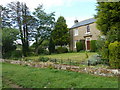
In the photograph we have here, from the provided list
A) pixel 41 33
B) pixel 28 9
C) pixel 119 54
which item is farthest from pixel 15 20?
pixel 119 54

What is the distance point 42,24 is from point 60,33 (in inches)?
146

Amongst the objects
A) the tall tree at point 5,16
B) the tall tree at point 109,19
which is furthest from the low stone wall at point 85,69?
the tall tree at point 5,16

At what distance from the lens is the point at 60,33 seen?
25.7 metres

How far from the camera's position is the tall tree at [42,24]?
83.7ft

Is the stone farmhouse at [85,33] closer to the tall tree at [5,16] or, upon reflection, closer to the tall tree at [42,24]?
the tall tree at [42,24]

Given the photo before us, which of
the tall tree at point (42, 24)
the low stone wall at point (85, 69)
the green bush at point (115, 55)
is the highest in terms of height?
the tall tree at point (42, 24)

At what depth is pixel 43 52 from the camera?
83.7 ft

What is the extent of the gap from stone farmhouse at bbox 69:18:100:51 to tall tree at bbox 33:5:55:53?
4728 millimetres

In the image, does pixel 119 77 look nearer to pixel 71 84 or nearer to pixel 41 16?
pixel 71 84

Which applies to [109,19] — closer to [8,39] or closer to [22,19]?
[8,39]

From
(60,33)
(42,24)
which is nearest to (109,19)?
(60,33)

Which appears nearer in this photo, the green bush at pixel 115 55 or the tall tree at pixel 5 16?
the green bush at pixel 115 55

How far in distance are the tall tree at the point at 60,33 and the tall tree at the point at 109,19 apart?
15.9 meters

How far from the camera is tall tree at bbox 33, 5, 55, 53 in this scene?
2550 centimetres
